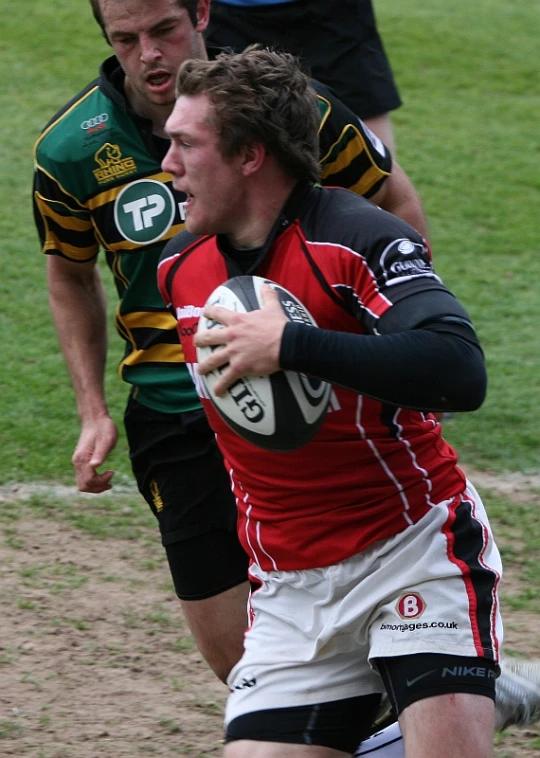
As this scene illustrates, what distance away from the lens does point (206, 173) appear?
3328 mm

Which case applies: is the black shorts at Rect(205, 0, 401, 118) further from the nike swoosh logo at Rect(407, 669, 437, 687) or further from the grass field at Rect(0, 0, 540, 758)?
the nike swoosh logo at Rect(407, 669, 437, 687)

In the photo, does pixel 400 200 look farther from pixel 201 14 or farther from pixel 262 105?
pixel 262 105

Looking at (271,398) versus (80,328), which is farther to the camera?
(80,328)

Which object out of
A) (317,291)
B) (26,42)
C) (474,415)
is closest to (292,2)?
(474,415)

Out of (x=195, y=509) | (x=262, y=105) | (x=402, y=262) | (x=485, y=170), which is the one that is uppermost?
(x=262, y=105)

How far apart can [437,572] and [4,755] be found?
1896 millimetres

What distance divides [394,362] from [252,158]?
78 centimetres

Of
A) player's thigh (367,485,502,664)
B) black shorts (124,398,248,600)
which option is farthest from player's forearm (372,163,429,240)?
player's thigh (367,485,502,664)

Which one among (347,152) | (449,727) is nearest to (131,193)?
(347,152)

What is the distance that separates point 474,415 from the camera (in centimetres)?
750

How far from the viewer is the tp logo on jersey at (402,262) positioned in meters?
3.06

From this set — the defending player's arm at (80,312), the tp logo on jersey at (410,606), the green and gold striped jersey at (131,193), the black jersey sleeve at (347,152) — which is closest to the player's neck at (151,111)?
the green and gold striped jersey at (131,193)

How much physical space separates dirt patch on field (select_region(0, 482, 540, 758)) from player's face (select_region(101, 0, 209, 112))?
2142 mm

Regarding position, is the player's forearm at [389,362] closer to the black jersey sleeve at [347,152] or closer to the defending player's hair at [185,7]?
the black jersey sleeve at [347,152]
